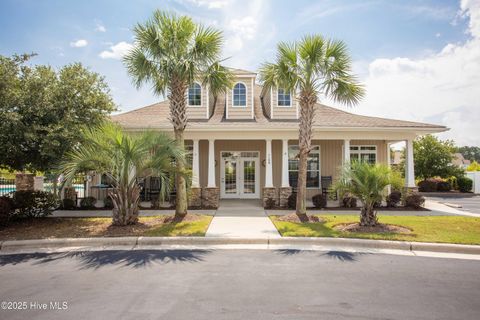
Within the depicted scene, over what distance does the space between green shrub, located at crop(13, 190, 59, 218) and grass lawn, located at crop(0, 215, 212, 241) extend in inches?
10.4

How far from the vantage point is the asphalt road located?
3.92 metres

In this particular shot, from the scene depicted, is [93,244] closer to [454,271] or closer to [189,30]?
[189,30]

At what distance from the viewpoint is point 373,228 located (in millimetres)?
8422

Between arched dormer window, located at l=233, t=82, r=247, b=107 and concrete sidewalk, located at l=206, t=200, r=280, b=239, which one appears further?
arched dormer window, located at l=233, t=82, r=247, b=107

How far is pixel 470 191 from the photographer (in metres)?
23.2

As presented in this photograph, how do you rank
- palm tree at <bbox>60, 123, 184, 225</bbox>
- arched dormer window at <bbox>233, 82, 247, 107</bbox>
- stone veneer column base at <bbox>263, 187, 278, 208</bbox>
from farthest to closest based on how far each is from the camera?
arched dormer window at <bbox>233, 82, 247, 107</bbox> < stone veneer column base at <bbox>263, 187, 278, 208</bbox> < palm tree at <bbox>60, 123, 184, 225</bbox>

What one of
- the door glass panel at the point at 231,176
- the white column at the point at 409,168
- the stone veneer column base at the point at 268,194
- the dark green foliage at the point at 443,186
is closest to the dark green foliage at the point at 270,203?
the stone veneer column base at the point at 268,194

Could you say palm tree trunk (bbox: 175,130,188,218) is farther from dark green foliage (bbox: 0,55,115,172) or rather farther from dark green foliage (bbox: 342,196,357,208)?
dark green foliage (bbox: 342,196,357,208)

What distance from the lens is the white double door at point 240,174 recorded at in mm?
16344

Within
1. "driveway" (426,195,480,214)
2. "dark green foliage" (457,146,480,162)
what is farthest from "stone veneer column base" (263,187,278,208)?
"dark green foliage" (457,146,480,162)

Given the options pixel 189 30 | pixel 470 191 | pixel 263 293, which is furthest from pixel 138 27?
pixel 470 191

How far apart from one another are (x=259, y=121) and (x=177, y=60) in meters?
6.15

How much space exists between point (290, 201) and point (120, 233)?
7.20 metres

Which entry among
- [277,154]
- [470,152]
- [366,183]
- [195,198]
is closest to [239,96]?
[277,154]
